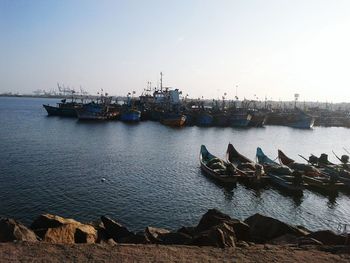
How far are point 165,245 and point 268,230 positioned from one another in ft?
22.2

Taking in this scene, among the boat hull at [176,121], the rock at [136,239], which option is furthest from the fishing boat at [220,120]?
the rock at [136,239]

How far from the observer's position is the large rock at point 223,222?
55.8 feet

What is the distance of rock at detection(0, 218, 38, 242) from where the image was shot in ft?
45.0

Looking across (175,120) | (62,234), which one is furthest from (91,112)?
(62,234)

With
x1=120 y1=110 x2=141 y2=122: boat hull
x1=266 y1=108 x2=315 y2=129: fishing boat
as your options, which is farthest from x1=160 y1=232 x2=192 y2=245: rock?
x1=266 y1=108 x2=315 y2=129: fishing boat

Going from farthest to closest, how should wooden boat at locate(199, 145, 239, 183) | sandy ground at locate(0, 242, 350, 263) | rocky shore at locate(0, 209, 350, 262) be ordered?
wooden boat at locate(199, 145, 239, 183)
rocky shore at locate(0, 209, 350, 262)
sandy ground at locate(0, 242, 350, 263)

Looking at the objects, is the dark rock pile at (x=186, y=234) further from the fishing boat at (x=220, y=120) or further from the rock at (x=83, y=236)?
the fishing boat at (x=220, y=120)

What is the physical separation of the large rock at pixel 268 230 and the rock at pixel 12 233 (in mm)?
9874

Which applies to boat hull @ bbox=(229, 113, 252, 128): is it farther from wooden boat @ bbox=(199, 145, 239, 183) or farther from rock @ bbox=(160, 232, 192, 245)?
rock @ bbox=(160, 232, 192, 245)

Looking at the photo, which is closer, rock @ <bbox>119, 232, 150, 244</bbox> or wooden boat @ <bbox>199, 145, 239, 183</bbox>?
rock @ <bbox>119, 232, 150, 244</bbox>

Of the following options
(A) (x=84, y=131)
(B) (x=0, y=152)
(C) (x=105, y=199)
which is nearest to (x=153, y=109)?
(A) (x=84, y=131)

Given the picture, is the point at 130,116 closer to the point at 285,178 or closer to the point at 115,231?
the point at 285,178

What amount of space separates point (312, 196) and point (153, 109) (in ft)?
253

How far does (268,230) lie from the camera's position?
701 inches
